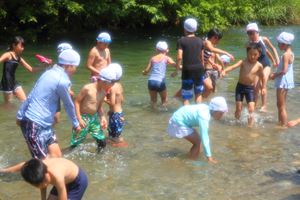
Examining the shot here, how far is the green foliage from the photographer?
20.6 metres

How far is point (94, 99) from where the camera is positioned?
7125mm

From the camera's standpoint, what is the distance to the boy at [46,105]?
5.82 m

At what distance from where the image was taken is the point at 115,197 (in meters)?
6.30

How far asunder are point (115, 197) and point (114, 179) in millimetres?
577

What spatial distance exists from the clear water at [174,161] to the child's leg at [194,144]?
0.10 metres

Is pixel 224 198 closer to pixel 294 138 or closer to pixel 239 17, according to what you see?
pixel 294 138

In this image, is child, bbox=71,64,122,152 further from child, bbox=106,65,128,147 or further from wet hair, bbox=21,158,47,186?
wet hair, bbox=21,158,47,186

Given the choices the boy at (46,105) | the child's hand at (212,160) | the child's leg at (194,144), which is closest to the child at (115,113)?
the child's leg at (194,144)

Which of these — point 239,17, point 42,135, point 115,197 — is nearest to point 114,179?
point 115,197

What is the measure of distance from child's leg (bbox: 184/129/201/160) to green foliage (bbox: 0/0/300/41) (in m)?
13.7

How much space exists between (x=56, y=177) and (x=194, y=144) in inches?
124

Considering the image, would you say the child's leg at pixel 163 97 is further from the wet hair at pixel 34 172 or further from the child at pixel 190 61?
the wet hair at pixel 34 172

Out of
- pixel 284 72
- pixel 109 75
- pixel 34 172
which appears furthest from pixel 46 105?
pixel 284 72

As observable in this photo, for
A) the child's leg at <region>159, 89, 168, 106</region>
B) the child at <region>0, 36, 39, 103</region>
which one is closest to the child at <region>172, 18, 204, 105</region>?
the child's leg at <region>159, 89, 168, 106</region>
